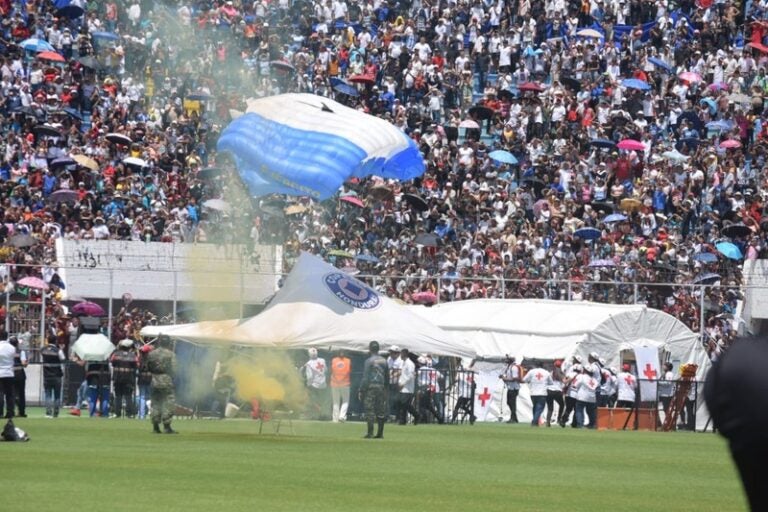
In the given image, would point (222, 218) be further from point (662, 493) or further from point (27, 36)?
point (662, 493)

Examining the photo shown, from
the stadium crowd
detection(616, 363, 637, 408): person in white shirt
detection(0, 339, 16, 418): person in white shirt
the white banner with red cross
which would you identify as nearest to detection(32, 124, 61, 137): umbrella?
the stadium crowd

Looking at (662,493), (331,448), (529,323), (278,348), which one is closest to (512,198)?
(529,323)

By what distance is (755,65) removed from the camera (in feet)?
190

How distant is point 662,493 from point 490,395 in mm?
23270

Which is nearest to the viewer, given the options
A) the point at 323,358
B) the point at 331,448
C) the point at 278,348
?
the point at 331,448

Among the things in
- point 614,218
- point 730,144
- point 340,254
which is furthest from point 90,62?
point 730,144

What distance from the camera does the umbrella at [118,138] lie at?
48062mm

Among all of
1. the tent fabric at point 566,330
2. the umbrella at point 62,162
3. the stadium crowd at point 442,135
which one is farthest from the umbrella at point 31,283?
the tent fabric at point 566,330

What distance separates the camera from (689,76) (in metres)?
57.2

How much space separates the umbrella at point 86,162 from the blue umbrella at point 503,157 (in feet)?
42.0

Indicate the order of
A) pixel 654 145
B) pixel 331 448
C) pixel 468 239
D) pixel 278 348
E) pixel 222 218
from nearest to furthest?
pixel 331 448, pixel 278 348, pixel 222 218, pixel 468 239, pixel 654 145

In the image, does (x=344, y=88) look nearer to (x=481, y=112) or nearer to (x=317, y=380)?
(x=481, y=112)

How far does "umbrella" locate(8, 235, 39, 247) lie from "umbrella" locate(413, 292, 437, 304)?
32.8ft

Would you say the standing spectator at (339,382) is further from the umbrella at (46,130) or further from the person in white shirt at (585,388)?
the umbrella at (46,130)
